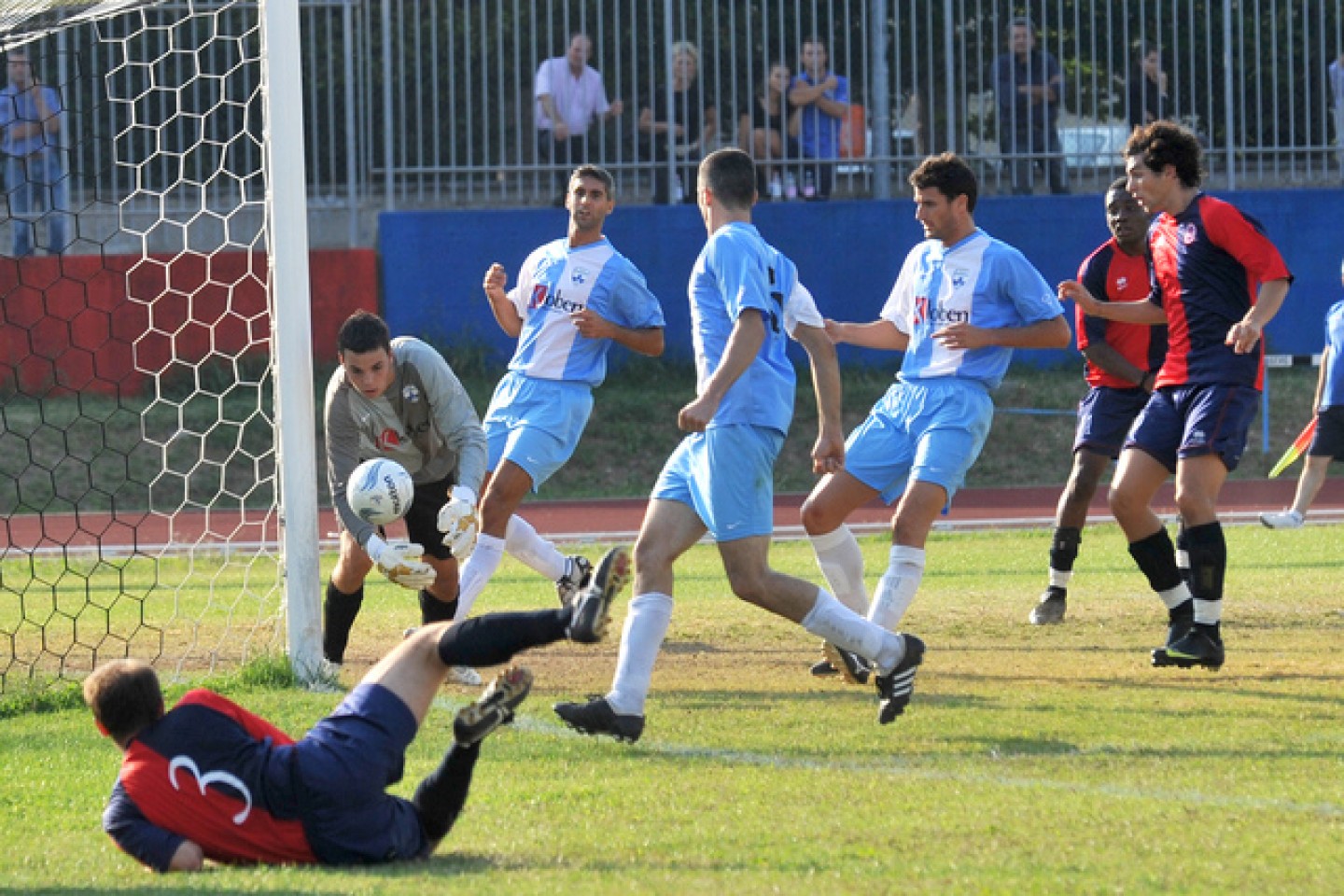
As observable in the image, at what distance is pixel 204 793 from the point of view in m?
4.64

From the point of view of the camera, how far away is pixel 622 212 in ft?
64.4

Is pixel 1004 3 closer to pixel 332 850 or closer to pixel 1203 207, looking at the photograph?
pixel 1203 207

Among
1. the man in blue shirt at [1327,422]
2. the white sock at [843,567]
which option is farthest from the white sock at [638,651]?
the man in blue shirt at [1327,422]

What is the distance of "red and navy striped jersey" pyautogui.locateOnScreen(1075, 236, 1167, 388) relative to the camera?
944 cm

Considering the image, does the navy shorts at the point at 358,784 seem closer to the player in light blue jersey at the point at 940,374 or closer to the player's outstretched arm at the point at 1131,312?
the player in light blue jersey at the point at 940,374

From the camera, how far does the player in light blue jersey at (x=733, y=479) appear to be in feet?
20.3

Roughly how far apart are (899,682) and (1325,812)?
67.2 inches

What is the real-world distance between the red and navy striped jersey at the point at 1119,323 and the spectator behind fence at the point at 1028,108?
A: 402 inches

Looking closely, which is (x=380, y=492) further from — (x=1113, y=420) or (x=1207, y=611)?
(x=1113, y=420)

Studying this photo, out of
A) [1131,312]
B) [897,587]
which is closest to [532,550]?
[897,587]

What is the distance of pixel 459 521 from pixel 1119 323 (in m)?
4.15

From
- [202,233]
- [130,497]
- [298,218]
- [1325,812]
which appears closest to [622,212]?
[202,233]

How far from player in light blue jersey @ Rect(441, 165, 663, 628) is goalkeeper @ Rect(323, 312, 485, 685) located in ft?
2.65

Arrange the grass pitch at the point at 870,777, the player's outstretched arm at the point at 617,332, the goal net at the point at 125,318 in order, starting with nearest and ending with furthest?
the grass pitch at the point at 870,777
the player's outstretched arm at the point at 617,332
the goal net at the point at 125,318
